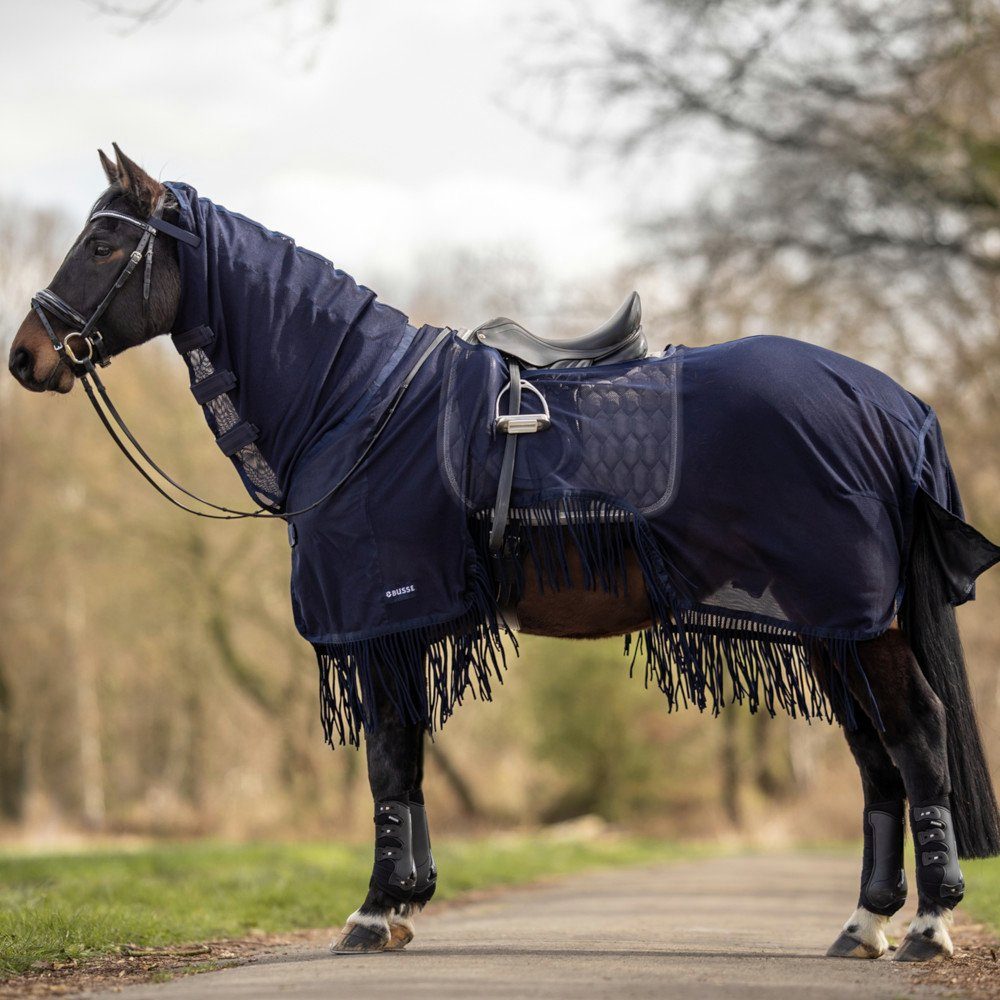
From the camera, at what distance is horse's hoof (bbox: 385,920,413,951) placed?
16.9 feet

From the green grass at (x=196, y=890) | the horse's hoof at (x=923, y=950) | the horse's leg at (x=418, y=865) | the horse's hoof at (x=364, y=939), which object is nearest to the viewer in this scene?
the horse's hoof at (x=923, y=950)

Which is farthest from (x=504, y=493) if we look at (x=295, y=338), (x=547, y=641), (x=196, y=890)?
(x=547, y=641)

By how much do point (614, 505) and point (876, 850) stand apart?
172 cm

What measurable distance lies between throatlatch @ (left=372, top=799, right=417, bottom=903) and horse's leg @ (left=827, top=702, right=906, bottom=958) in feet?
5.35

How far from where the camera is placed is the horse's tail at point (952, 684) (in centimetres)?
500

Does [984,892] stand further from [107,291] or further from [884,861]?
[107,291]

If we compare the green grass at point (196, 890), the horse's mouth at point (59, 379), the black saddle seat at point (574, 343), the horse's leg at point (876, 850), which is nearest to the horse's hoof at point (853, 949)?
the horse's leg at point (876, 850)

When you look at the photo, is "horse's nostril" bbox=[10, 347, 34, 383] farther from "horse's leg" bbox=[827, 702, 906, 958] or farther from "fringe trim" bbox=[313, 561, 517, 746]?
"horse's leg" bbox=[827, 702, 906, 958]

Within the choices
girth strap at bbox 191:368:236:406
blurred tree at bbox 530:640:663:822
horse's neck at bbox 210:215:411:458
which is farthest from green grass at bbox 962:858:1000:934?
blurred tree at bbox 530:640:663:822

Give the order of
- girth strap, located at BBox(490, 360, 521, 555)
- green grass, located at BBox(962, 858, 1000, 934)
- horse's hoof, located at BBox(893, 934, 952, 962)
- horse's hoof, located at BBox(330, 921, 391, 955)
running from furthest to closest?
green grass, located at BBox(962, 858, 1000, 934) < horse's hoof, located at BBox(330, 921, 391, 955) < girth strap, located at BBox(490, 360, 521, 555) < horse's hoof, located at BBox(893, 934, 952, 962)

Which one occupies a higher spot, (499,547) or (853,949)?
(499,547)

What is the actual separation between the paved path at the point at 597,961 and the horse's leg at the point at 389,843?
15 cm

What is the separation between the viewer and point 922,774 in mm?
4914

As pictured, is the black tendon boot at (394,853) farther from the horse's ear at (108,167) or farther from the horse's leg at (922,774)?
the horse's ear at (108,167)
